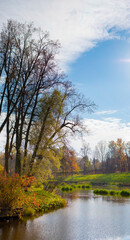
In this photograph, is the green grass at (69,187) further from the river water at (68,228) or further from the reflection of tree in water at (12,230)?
the reflection of tree in water at (12,230)

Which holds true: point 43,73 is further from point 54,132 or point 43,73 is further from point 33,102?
point 54,132

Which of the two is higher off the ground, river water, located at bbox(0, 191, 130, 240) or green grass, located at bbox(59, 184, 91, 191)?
river water, located at bbox(0, 191, 130, 240)

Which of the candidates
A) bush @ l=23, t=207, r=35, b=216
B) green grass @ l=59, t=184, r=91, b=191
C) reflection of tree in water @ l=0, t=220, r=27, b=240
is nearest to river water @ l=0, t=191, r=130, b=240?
reflection of tree in water @ l=0, t=220, r=27, b=240

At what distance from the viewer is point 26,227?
8891 millimetres

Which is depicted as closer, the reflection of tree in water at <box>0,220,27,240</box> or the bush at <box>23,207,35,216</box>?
the reflection of tree in water at <box>0,220,27,240</box>

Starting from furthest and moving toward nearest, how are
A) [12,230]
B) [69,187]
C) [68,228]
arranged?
[69,187], [68,228], [12,230]

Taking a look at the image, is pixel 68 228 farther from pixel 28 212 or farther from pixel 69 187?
pixel 69 187

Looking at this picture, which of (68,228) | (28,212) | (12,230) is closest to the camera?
(12,230)

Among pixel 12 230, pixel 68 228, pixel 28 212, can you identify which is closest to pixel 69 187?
pixel 28 212

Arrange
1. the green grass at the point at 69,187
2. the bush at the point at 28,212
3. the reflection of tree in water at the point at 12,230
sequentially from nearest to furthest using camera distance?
the reflection of tree in water at the point at 12,230 < the bush at the point at 28,212 < the green grass at the point at 69,187

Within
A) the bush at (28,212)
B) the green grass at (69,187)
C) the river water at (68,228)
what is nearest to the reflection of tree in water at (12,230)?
the river water at (68,228)

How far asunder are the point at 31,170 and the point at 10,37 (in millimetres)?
11157

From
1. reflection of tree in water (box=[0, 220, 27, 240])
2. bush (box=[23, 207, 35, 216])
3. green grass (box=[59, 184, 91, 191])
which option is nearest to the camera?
reflection of tree in water (box=[0, 220, 27, 240])

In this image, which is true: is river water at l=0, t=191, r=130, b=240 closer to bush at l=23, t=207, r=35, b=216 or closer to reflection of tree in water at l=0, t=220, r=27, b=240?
reflection of tree in water at l=0, t=220, r=27, b=240
